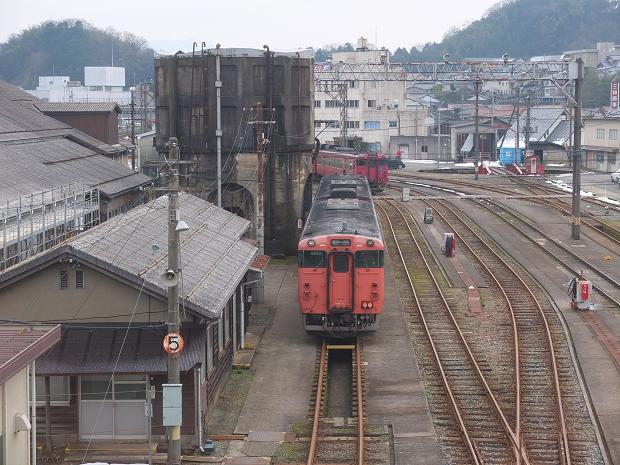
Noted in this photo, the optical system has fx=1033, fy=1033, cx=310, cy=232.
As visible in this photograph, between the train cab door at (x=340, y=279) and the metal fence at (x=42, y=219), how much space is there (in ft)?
21.0

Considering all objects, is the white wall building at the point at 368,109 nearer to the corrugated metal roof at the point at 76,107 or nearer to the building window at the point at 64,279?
the corrugated metal roof at the point at 76,107

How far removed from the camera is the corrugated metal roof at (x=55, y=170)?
27.3 m

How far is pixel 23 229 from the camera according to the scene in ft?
74.1

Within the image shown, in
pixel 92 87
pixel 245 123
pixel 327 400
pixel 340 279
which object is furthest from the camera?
pixel 92 87

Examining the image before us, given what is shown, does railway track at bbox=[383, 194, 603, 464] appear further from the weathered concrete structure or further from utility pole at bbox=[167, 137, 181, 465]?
the weathered concrete structure

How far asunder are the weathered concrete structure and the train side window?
46.3 feet

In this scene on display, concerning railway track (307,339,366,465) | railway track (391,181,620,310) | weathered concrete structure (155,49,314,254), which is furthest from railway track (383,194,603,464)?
weathered concrete structure (155,49,314,254)

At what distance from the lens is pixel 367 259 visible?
22906 mm

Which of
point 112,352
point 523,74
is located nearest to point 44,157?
point 112,352

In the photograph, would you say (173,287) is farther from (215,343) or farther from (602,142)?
(602,142)

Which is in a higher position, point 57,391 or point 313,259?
point 313,259

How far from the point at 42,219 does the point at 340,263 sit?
673 centimetres

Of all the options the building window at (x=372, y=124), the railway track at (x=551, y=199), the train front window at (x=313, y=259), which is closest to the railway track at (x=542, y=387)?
the train front window at (x=313, y=259)

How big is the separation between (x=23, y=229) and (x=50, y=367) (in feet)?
23.3
